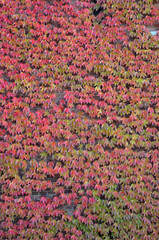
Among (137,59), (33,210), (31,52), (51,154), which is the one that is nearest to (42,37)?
(31,52)

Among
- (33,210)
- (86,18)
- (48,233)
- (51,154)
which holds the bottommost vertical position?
(48,233)

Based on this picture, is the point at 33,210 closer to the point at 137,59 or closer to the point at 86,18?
the point at 137,59

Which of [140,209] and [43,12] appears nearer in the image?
[140,209]

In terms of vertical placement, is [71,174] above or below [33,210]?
above

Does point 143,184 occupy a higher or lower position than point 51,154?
lower

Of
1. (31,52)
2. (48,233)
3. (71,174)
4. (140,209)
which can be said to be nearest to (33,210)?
(48,233)

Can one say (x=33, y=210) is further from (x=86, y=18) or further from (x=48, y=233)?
(x=86, y=18)
